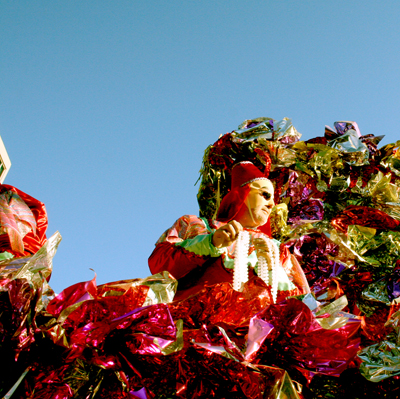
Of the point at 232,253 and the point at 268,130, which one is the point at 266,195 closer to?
the point at 232,253

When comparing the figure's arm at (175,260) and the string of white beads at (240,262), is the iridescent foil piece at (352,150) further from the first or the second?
the figure's arm at (175,260)

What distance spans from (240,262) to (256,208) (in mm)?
503

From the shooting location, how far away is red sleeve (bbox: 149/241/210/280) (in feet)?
5.78

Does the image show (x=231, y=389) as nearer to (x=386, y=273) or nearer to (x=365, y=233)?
(x=386, y=273)

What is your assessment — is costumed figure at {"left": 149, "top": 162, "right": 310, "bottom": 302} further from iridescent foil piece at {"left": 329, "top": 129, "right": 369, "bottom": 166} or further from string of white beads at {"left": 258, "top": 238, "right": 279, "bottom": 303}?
iridescent foil piece at {"left": 329, "top": 129, "right": 369, "bottom": 166}

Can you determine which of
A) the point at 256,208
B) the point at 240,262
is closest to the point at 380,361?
the point at 240,262

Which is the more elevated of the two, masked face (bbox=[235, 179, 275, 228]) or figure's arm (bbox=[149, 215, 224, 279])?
masked face (bbox=[235, 179, 275, 228])

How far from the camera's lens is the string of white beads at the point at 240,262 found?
5.27ft

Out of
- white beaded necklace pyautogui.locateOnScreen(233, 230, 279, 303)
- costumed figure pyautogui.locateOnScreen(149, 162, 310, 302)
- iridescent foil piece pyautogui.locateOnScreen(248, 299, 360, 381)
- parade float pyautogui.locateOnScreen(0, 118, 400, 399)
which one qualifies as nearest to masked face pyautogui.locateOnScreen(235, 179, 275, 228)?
costumed figure pyautogui.locateOnScreen(149, 162, 310, 302)

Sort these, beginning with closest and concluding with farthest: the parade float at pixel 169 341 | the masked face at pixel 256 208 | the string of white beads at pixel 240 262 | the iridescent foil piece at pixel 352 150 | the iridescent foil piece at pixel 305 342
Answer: the parade float at pixel 169 341 → the iridescent foil piece at pixel 305 342 → the string of white beads at pixel 240 262 → the masked face at pixel 256 208 → the iridescent foil piece at pixel 352 150

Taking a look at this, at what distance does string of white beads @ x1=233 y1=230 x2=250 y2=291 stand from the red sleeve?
0.43 feet

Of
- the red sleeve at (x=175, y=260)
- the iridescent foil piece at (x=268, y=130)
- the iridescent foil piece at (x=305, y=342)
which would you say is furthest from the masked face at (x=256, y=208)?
the iridescent foil piece at (x=305, y=342)

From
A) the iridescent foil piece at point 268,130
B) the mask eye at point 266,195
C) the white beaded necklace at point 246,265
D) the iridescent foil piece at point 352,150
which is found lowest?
the white beaded necklace at point 246,265

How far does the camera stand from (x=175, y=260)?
5.83 feet
